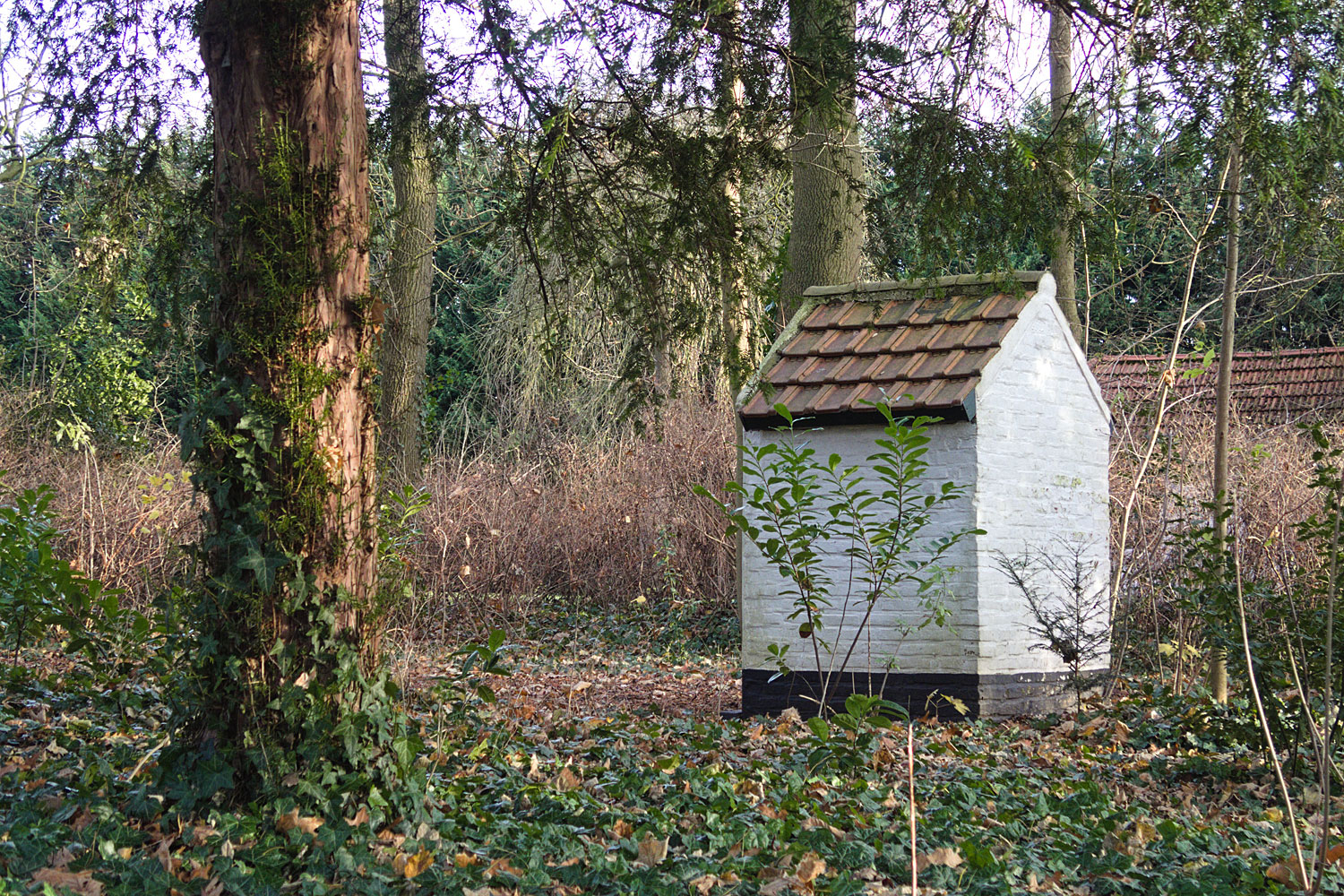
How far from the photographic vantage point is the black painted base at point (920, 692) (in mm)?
6508

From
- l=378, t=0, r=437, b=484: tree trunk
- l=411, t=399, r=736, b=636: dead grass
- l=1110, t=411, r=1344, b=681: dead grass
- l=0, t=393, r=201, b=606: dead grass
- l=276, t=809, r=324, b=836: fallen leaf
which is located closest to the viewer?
l=276, t=809, r=324, b=836: fallen leaf

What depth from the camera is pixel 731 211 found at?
539 cm

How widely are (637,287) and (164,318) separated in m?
2.23

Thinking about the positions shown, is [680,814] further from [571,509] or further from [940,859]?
[571,509]

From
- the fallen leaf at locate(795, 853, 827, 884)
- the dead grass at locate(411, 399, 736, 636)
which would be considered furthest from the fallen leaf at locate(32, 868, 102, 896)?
the dead grass at locate(411, 399, 736, 636)

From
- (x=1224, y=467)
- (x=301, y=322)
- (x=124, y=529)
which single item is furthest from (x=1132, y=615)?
(x=124, y=529)

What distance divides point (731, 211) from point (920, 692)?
3.18m

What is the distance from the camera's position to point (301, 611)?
3.77 m

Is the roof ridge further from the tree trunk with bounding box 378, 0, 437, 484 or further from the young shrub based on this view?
the tree trunk with bounding box 378, 0, 437, 484

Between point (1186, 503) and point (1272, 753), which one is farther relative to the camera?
point (1186, 503)

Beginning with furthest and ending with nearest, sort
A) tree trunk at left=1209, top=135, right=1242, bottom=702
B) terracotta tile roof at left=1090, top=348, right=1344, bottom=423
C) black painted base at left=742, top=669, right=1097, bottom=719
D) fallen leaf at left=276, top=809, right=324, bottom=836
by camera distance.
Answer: terracotta tile roof at left=1090, top=348, right=1344, bottom=423 < tree trunk at left=1209, top=135, right=1242, bottom=702 < black painted base at left=742, top=669, right=1097, bottom=719 < fallen leaf at left=276, top=809, right=324, bottom=836

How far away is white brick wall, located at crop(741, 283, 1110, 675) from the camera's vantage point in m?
6.54

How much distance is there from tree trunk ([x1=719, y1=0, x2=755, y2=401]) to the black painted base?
2156mm

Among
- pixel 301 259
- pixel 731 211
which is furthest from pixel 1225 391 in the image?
pixel 301 259
